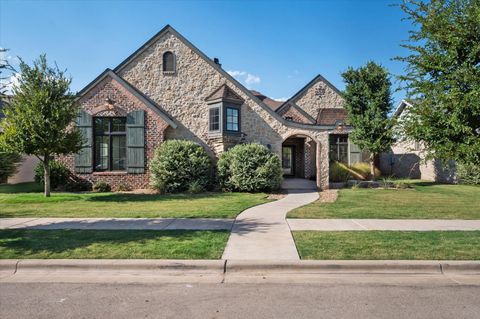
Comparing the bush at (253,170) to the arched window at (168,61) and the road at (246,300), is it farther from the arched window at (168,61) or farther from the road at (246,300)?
the road at (246,300)

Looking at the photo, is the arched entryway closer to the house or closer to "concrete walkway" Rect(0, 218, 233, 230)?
the house

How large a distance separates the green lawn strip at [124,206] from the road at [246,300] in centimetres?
452

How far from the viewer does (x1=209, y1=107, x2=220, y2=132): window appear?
16.7 meters

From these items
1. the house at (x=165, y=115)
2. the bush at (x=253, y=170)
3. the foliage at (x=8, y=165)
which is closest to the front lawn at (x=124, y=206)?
the bush at (x=253, y=170)

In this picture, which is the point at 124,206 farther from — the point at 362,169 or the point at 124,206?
the point at 362,169

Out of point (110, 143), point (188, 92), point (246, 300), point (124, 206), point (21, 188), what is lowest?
point (246, 300)

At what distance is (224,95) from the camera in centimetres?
1648

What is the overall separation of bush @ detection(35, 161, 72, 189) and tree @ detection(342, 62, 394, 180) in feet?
51.1

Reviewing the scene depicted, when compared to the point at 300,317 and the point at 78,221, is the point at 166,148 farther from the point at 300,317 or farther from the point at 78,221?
the point at 300,317

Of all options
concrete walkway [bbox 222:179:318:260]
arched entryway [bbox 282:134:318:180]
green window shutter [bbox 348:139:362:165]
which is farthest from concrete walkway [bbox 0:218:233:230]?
green window shutter [bbox 348:139:362:165]

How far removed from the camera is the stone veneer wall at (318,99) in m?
25.4

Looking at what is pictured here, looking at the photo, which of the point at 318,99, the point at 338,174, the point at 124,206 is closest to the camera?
the point at 124,206

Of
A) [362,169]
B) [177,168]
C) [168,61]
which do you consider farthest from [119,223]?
[362,169]

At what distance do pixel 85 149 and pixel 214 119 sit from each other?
665 centimetres
